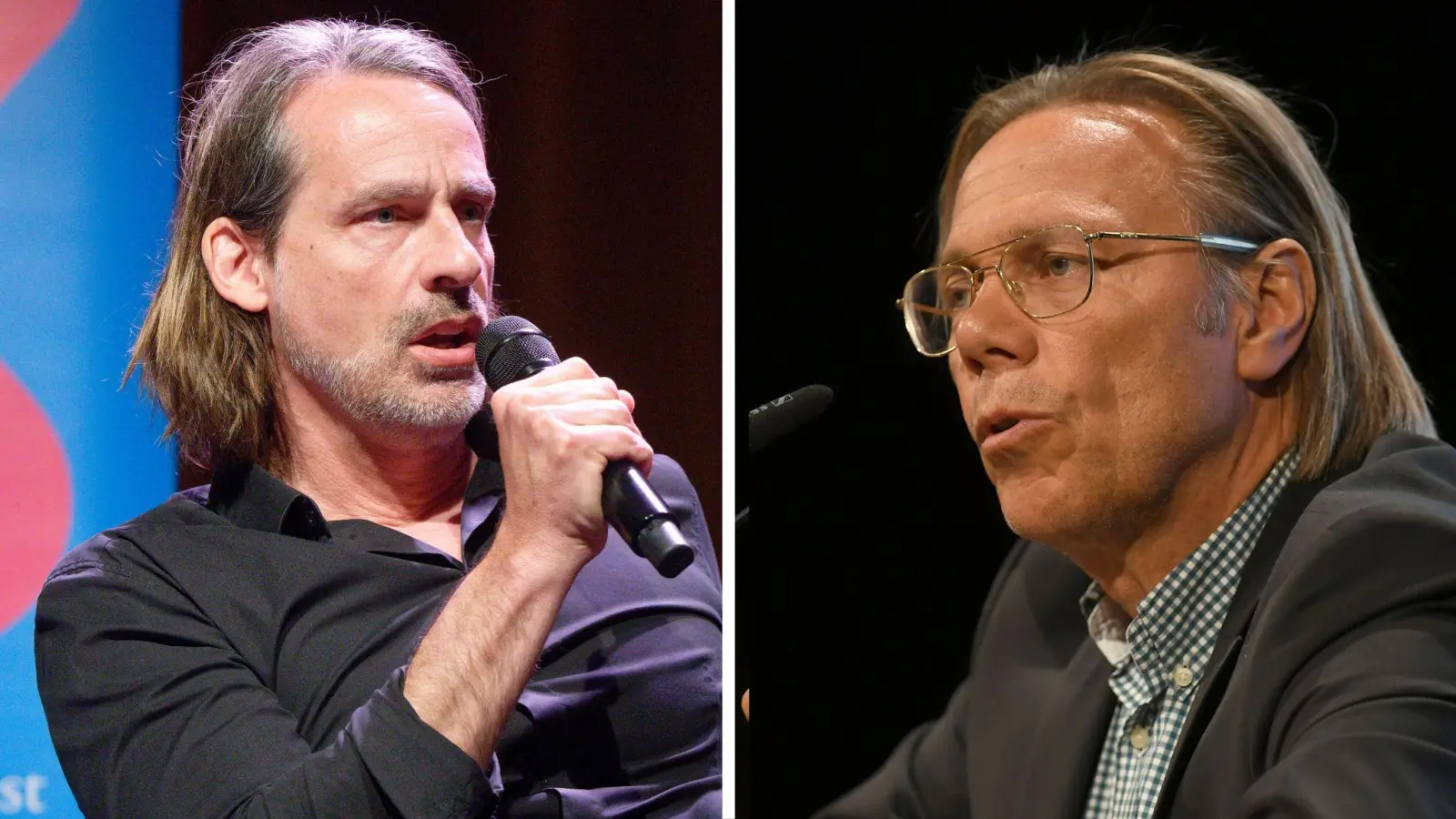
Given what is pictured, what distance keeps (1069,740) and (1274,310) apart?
0.62 metres

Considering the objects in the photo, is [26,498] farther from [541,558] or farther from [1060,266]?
[1060,266]

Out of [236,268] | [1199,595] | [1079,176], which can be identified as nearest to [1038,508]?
[1199,595]

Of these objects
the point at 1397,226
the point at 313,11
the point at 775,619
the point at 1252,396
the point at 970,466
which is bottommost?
the point at 775,619

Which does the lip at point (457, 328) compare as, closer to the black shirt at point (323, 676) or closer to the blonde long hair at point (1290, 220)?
the black shirt at point (323, 676)

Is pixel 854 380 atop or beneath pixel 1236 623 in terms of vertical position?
atop

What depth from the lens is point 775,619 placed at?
199 cm

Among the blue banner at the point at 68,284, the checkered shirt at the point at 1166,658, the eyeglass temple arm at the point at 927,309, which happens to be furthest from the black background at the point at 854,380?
the blue banner at the point at 68,284

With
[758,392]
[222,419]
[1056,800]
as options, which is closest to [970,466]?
[758,392]

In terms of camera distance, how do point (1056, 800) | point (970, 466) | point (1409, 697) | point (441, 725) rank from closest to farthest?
point (1409, 697) < point (441, 725) < point (1056, 800) < point (970, 466)

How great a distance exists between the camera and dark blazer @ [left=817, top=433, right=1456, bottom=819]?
4.66ft

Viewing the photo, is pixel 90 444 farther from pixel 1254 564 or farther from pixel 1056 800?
pixel 1254 564

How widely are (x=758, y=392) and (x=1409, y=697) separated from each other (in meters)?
0.95

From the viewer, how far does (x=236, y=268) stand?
1.78 m

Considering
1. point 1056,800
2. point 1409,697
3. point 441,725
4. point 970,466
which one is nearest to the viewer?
point 1409,697
